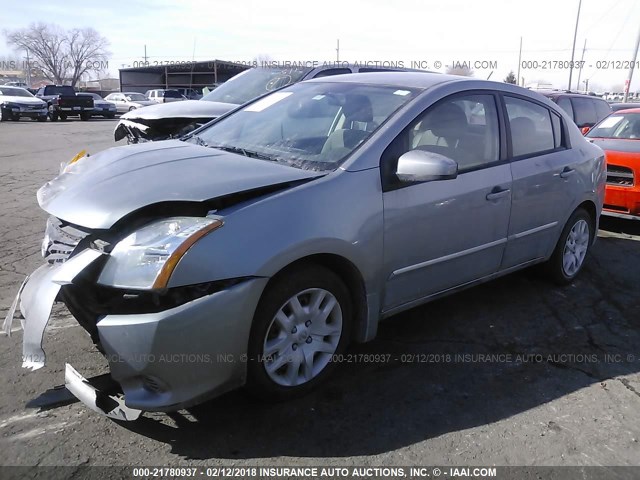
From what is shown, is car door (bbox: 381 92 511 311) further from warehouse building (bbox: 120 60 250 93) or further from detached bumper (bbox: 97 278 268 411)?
warehouse building (bbox: 120 60 250 93)

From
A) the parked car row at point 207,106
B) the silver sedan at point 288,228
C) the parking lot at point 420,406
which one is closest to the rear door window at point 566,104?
the parked car row at point 207,106

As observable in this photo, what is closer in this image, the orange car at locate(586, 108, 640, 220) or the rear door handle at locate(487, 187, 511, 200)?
the rear door handle at locate(487, 187, 511, 200)

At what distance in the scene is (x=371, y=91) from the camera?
372 centimetres

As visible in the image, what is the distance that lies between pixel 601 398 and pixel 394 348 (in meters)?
1.23

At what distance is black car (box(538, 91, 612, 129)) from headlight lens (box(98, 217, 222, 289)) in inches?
386

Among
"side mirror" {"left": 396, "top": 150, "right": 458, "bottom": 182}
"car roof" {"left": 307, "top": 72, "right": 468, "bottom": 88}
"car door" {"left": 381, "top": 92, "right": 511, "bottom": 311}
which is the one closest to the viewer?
"side mirror" {"left": 396, "top": 150, "right": 458, "bottom": 182}

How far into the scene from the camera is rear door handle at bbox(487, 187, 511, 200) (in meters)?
3.71

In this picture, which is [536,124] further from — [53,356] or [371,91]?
[53,356]

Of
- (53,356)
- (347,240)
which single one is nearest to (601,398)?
(347,240)

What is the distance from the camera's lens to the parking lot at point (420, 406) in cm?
257

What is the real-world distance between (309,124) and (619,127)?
6.14 metres

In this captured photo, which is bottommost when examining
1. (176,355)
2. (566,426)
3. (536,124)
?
(566,426)

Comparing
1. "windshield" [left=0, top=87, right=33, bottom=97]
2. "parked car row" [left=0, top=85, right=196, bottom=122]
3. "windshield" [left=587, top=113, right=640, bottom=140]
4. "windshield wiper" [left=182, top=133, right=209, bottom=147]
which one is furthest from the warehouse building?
"windshield wiper" [left=182, top=133, right=209, bottom=147]

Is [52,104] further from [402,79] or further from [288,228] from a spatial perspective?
[288,228]
